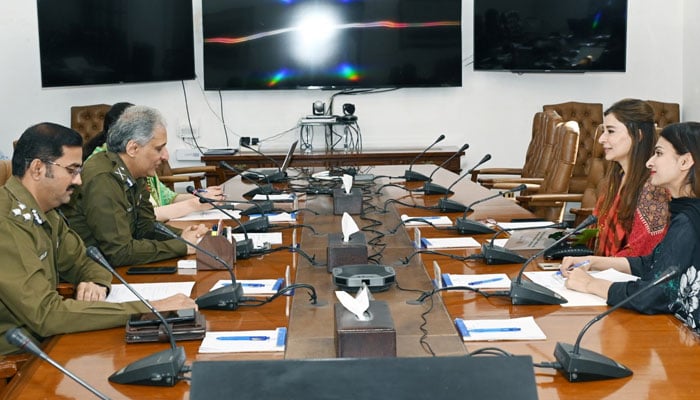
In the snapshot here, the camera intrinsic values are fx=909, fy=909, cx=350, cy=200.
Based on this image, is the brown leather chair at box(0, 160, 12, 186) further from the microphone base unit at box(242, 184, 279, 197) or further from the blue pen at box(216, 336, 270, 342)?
the blue pen at box(216, 336, 270, 342)

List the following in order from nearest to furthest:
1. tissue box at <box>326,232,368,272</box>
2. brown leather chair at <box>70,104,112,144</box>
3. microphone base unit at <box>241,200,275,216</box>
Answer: tissue box at <box>326,232,368,272</box>, microphone base unit at <box>241,200,275,216</box>, brown leather chair at <box>70,104,112,144</box>

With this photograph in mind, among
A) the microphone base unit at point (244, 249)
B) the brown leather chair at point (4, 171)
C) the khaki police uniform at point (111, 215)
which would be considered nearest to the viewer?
the microphone base unit at point (244, 249)

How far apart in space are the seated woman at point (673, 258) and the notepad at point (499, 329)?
13.3 inches

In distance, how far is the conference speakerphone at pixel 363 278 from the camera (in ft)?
8.33

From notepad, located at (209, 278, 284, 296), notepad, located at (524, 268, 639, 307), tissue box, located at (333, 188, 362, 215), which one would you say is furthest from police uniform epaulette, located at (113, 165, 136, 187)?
notepad, located at (524, 268, 639, 307)

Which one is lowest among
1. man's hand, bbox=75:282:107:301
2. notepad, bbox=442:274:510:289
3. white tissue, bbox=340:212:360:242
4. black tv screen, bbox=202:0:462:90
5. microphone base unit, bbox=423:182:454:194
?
man's hand, bbox=75:282:107:301

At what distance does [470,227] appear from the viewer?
350 cm

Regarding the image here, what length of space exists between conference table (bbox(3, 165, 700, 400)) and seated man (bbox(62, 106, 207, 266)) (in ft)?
0.34

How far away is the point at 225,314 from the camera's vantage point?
2.39 m

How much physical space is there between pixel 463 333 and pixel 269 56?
5.28 meters

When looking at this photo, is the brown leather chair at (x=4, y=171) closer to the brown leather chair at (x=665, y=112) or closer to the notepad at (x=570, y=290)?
the notepad at (x=570, y=290)

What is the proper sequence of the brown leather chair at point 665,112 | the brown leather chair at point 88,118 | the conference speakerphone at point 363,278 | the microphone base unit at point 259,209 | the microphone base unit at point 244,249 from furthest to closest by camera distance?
1. the brown leather chair at point 665,112
2. the brown leather chair at point 88,118
3. the microphone base unit at point 259,209
4. the microphone base unit at point 244,249
5. the conference speakerphone at point 363,278

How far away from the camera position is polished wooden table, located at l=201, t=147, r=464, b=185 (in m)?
6.63

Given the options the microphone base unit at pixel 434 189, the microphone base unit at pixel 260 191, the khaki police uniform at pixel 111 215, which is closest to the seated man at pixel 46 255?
the khaki police uniform at pixel 111 215
